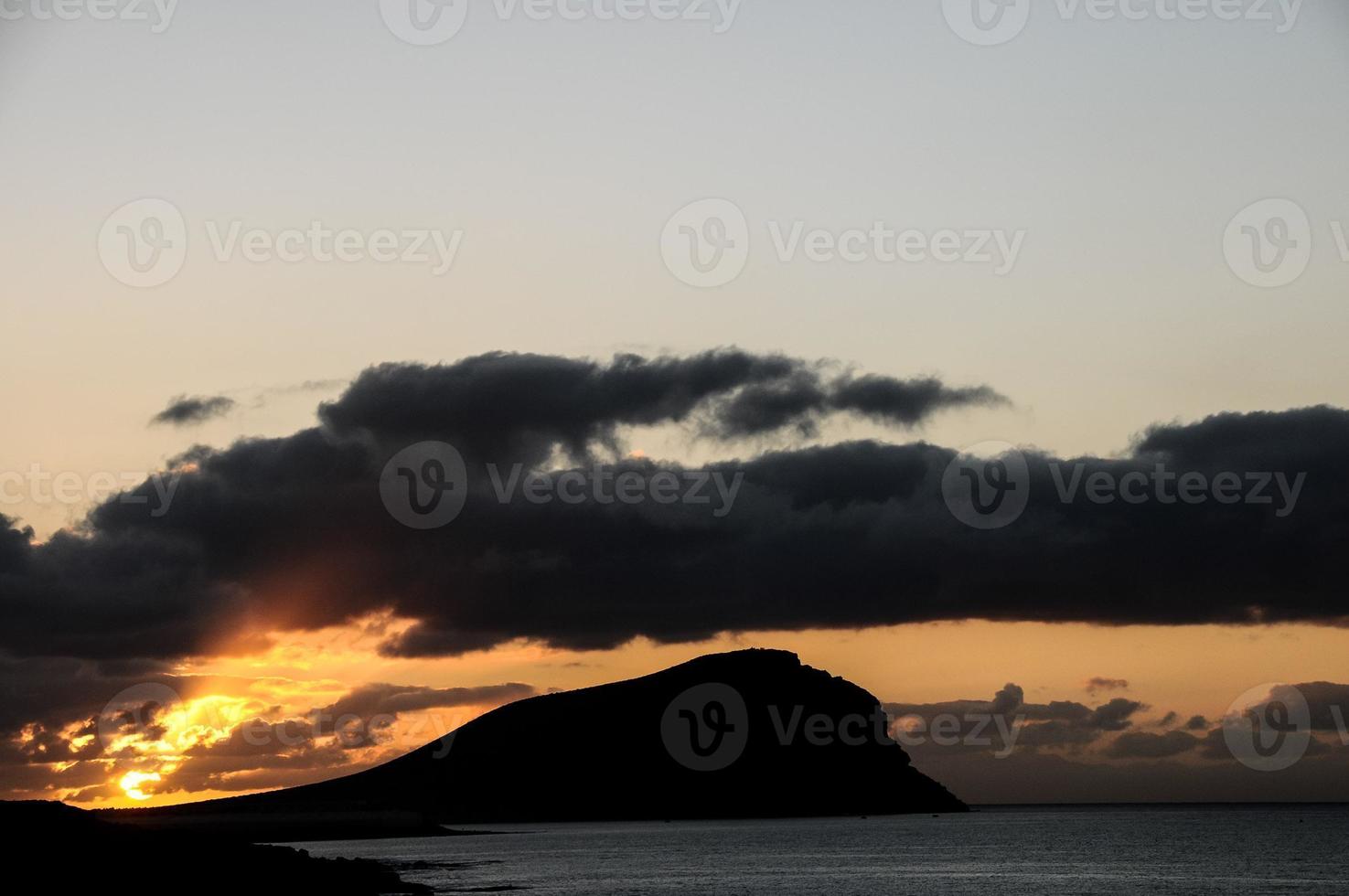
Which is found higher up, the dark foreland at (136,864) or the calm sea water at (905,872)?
the dark foreland at (136,864)

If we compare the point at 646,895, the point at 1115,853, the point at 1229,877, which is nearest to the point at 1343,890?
the point at 1229,877

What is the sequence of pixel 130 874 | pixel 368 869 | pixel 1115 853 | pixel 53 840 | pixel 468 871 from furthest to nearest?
pixel 1115 853 → pixel 468 871 → pixel 368 869 → pixel 53 840 → pixel 130 874

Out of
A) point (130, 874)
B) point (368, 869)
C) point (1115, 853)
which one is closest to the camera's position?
point (130, 874)

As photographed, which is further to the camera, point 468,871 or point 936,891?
point 468,871

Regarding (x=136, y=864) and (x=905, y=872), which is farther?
(x=905, y=872)

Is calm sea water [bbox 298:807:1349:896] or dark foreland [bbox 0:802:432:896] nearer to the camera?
dark foreland [bbox 0:802:432:896]

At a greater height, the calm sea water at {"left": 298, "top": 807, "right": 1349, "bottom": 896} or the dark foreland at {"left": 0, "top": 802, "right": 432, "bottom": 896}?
the dark foreland at {"left": 0, "top": 802, "right": 432, "bottom": 896}

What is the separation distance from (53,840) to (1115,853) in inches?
5650

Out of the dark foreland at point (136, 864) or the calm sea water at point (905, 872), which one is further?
the calm sea water at point (905, 872)

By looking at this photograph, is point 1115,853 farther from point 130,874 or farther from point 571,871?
point 130,874

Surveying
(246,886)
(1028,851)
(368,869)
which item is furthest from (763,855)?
(246,886)

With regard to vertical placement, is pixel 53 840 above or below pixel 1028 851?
above

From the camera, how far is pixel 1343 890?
120 metres

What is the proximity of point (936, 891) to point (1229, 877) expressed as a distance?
32067 mm
